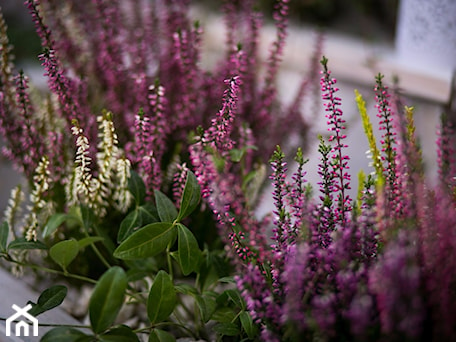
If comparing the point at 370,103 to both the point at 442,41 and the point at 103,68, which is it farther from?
the point at 103,68

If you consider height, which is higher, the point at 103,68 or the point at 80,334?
the point at 103,68

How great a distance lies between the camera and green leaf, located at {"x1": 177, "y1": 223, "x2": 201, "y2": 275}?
605 mm

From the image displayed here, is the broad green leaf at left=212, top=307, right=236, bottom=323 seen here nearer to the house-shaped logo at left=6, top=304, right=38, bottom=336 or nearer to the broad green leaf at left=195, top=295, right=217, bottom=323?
the broad green leaf at left=195, top=295, right=217, bottom=323

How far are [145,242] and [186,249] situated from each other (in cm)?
5

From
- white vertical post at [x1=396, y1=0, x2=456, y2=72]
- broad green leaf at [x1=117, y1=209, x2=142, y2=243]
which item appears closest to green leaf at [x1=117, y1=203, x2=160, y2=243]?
broad green leaf at [x1=117, y1=209, x2=142, y2=243]

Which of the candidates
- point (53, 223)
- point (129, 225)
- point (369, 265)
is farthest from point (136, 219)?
point (369, 265)

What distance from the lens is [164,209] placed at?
2.06 ft

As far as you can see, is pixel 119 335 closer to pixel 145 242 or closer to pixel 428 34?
pixel 145 242

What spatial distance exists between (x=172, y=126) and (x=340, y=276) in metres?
0.42

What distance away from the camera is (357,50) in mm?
1351

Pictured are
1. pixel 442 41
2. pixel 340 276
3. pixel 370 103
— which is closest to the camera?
pixel 340 276

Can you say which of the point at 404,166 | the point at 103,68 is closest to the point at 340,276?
the point at 404,166

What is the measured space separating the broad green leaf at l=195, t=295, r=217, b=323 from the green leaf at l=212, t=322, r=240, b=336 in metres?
0.02

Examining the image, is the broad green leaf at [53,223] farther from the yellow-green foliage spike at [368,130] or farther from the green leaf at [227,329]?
the yellow-green foliage spike at [368,130]
